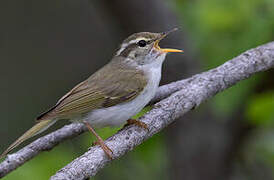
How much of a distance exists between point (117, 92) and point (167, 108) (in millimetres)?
863

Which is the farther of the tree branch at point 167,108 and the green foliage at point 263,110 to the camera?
the green foliage at point 263,110

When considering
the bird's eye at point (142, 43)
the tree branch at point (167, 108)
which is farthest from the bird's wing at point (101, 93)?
the bird's eye at point (142, 43)

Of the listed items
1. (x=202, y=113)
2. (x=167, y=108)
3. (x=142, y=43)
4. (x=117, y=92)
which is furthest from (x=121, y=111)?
(x=202, y=113)

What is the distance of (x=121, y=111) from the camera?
477cm

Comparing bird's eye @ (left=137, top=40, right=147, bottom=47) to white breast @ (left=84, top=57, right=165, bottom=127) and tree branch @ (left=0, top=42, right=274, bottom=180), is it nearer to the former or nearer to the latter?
white breast @ (left=84, top=57, right=165, bottom=127)

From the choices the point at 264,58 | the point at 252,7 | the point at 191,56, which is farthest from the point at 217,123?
the point at 264,58

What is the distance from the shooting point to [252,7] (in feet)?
18.9

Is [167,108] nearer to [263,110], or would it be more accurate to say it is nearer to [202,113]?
[263,110]

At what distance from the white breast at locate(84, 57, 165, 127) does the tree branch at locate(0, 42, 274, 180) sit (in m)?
0.15

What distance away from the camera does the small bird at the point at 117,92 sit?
4.64 metres

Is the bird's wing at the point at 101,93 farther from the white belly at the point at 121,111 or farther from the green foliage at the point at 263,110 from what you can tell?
the green foliage at the point at 263,110

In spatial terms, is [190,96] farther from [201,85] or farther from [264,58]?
[264,58]

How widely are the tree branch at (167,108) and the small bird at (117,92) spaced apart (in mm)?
137

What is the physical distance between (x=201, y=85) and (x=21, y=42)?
885 cm
